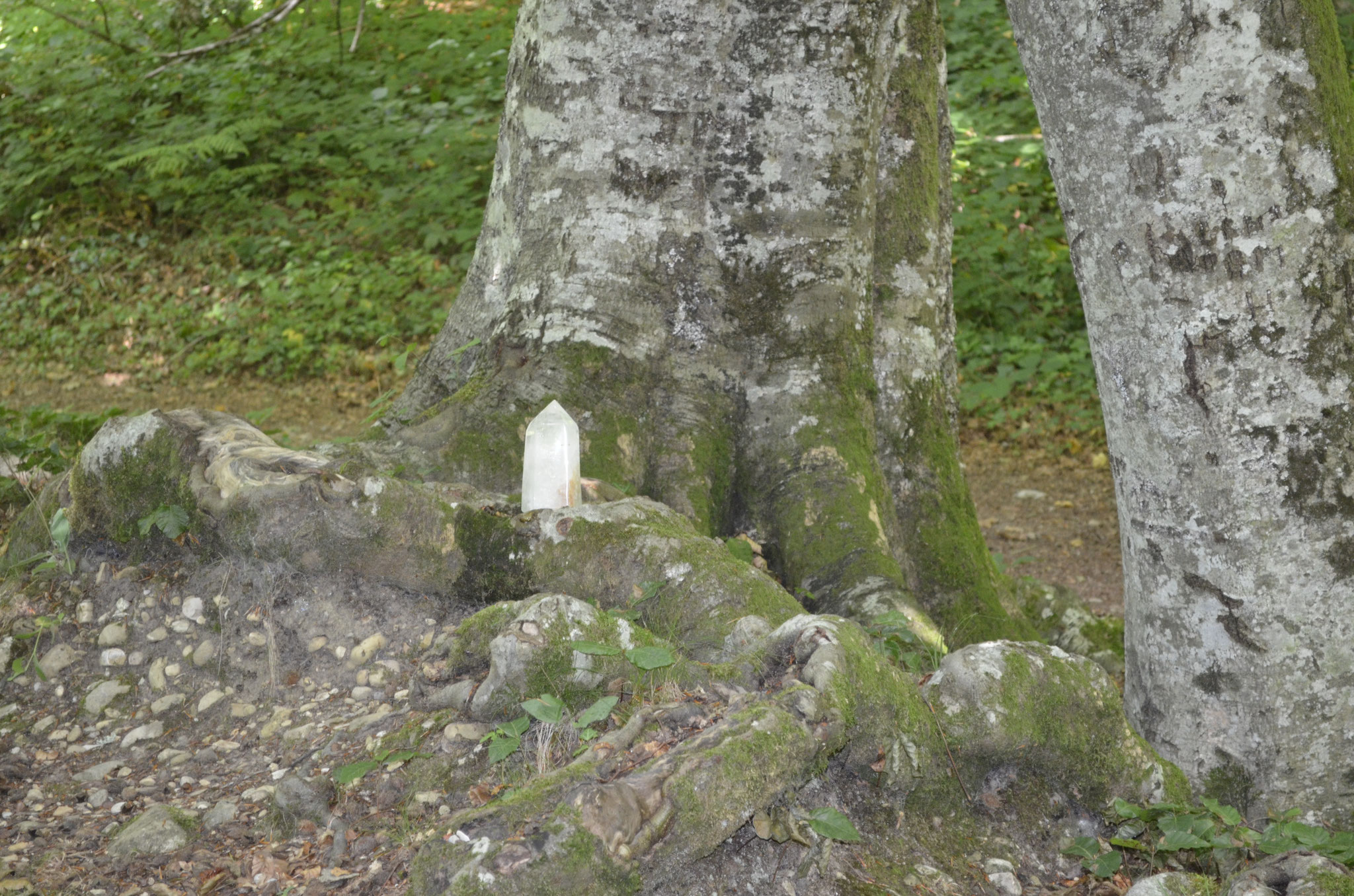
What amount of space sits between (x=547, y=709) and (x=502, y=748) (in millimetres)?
116

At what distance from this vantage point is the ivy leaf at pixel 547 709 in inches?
76.4

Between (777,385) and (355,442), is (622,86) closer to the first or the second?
(777,385)

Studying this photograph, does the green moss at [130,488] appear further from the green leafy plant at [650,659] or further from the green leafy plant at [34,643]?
the green leafy plant at [650,659]

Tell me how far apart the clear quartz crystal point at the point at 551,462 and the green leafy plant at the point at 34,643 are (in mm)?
1269

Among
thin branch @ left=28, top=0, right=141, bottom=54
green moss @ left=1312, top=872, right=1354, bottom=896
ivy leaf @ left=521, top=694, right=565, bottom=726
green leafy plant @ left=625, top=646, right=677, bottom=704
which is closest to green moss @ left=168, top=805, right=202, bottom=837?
ivy leaf @ left=521, top=694, right=565, bottom=726

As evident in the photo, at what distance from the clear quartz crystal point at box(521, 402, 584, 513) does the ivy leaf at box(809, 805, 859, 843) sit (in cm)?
119

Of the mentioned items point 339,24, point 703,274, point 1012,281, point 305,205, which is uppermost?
point 339,24

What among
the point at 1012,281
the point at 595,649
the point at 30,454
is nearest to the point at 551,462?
the point at 595,649

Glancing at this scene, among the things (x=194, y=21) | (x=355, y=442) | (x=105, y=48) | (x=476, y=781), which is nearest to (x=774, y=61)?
(x=355, y=442)

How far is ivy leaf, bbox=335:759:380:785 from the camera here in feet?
6.66

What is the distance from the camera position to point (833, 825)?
181 cm

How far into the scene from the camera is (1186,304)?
7.77ft

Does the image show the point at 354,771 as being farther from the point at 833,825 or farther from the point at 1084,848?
the point at 1084,848

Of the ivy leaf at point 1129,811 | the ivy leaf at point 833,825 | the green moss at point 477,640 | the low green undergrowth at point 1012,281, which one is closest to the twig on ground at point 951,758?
the ivy leaf at point 1129,811
